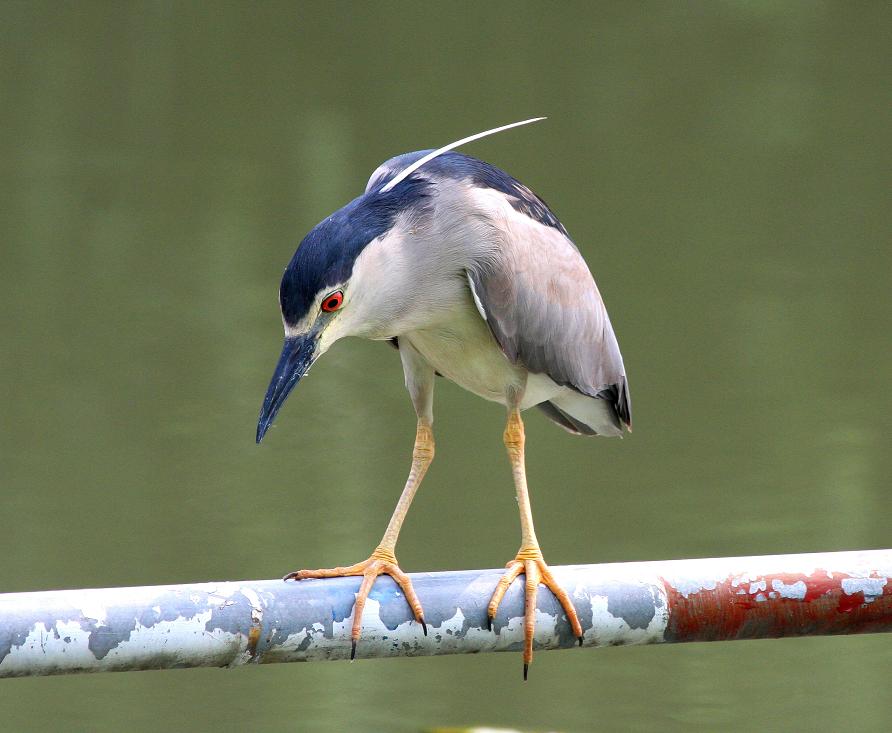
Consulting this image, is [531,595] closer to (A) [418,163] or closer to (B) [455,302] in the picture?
(B) [455,302]

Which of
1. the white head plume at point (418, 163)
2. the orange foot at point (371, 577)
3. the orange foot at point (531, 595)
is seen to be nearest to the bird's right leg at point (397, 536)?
the orange foot at point (371, 577)

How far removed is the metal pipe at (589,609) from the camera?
5.92 feet

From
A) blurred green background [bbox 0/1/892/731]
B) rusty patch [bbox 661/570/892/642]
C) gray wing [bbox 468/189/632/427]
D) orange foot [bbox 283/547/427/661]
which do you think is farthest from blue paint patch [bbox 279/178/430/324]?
blurred green background [bbox 0/1/892/731]

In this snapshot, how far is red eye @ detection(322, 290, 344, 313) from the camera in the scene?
7.57 ft

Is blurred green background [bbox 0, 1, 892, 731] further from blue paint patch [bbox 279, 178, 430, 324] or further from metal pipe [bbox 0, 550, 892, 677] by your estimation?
metal pipe [bbox 0, 550, 892, 677]

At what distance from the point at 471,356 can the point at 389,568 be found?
21.1 inches

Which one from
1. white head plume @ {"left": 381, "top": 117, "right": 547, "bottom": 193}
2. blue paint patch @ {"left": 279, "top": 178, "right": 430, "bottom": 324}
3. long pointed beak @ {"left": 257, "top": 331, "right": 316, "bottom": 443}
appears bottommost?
long pointed beak @ {"left": 257, "top": 331, "right": 316, "bottom": 443}

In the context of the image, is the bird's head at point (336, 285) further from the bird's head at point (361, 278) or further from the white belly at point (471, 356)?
the white belly at point (471, 356)

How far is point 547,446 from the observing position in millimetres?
5742

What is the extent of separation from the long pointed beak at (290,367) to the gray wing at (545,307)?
14.5 inches

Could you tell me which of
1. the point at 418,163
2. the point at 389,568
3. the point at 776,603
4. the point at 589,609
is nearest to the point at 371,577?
the point at 389,568

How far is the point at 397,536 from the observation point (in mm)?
2703

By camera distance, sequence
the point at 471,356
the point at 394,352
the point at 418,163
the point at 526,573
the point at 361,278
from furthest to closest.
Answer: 1. the point at 394,352
2. the point at 471,356
3. the point at 418,163
4. the point at 361,278
5. the point at 526,573

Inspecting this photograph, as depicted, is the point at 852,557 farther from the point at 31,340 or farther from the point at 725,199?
the point at 725,199
